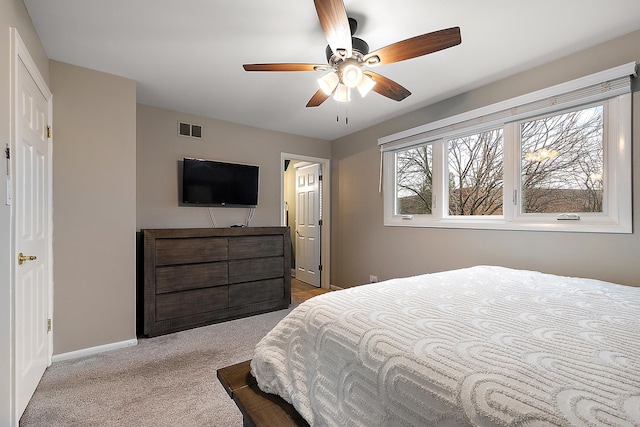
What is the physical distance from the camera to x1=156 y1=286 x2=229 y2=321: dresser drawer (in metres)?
2.77

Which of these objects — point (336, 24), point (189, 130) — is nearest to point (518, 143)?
point (336, 24)

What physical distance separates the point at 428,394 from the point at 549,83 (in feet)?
8.64

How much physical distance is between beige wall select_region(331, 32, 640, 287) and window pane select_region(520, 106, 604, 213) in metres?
0.21

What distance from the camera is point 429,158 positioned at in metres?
3.27

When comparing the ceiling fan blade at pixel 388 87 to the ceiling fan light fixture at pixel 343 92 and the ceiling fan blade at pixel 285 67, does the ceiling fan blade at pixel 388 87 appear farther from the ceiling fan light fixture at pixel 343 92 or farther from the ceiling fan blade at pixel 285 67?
the ceiling fan blade at pixel 285 67

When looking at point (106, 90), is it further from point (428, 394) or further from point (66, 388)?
point (428, 394)

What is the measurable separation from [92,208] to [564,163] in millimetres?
3780

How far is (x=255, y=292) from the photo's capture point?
3.33m

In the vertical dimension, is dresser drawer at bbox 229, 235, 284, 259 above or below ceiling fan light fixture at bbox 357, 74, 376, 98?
below

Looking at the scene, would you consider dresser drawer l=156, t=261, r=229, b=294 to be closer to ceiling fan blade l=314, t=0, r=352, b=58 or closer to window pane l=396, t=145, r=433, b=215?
window pane l=396, t=145, r=433, b=215

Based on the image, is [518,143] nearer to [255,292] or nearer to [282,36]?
[282,36]

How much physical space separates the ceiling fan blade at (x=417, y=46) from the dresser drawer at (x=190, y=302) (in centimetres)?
259
